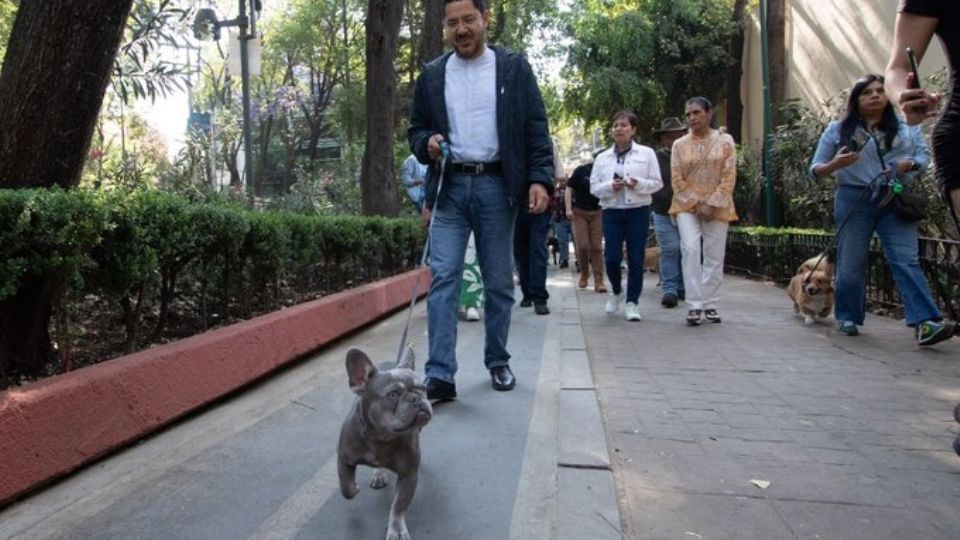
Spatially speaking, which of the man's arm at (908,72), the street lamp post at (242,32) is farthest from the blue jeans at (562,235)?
the man's arm at (908,72)

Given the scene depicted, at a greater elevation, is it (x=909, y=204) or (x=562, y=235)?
(x=909, y=204)

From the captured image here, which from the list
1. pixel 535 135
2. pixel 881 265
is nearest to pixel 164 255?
pixel 535 135

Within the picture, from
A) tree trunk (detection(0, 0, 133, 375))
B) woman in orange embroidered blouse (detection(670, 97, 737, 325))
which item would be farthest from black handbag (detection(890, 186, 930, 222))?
tree trunk (detection(0, 0, 133, 375))

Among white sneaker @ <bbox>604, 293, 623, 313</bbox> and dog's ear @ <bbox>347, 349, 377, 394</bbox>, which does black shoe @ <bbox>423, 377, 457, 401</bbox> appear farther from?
white sneaker @ <bbox>604, 293, 623, 313</bbox>

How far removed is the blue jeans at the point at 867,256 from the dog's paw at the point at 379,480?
A: 14.7 ft

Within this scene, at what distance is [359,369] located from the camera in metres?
2.39

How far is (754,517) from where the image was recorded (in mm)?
2594

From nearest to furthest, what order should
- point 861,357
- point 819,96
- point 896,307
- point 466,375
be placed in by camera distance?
point 466,375
point 861,357
point 896,307
point 819,96

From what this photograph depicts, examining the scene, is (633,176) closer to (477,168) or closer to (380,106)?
(477,168)

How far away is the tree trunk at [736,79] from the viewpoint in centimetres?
2117

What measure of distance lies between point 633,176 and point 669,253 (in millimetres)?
1381

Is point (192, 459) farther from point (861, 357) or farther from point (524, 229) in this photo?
point (524, 229)

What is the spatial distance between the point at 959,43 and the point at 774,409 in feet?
6.88

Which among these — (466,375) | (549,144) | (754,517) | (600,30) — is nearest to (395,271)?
(466,375)
